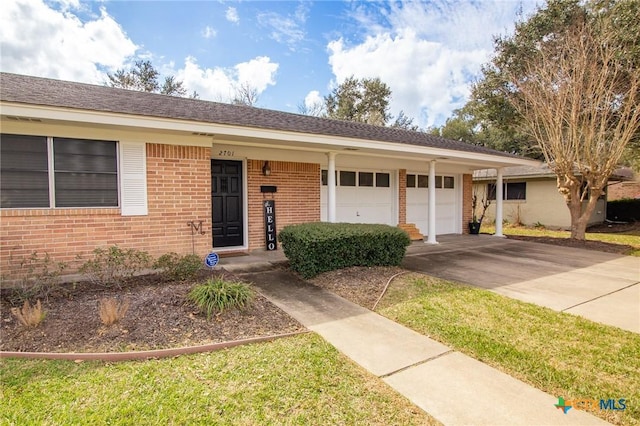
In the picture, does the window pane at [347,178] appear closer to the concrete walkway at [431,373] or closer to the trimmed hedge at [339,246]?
the trimmed hedge at [339,246]

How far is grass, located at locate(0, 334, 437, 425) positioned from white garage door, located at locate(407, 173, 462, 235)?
963 cm

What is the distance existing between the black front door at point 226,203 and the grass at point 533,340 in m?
4.67

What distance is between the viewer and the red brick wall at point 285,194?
8672 mm

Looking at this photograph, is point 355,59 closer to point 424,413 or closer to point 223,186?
point 223,186

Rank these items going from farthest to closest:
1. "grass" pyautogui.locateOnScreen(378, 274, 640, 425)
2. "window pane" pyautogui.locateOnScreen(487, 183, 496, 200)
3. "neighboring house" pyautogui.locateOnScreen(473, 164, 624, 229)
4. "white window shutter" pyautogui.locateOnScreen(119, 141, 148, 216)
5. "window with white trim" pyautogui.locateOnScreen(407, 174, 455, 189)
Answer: "window pane" pyautogui.locateOnScreen(487, 183, 496, 200) → "neighboring house" pyautogui.locateOnScreen(473, 164, 624, 229) → "window with white trim" pyautogui.locateOnScreen(407, 174, 455, 189) → "white window shutter" pyautogui.locateOnScreen(119, 141, 148, 216) → "grass" pyautogui.locateOnScreen(378, 274, 640, 425)

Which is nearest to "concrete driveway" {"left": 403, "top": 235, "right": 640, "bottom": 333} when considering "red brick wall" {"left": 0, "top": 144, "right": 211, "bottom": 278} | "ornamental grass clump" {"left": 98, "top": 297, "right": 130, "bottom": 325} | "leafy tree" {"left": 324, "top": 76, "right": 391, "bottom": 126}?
"red brick wall" {"left": 0, "top": 144, "right": 211, "bottom": 278}

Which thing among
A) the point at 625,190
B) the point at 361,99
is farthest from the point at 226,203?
the point at 625,190

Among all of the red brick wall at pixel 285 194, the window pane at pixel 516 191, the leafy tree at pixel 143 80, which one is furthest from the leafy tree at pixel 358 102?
the red brick wall at pixel 285 194

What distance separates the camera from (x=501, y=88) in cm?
1491

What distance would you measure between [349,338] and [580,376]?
2197 millimetres

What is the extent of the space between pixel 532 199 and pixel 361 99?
1955cm

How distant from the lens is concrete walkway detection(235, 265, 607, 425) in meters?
2.49

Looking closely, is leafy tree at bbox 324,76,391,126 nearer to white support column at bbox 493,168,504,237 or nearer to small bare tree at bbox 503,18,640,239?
white support column at bbox 493,168,504,237

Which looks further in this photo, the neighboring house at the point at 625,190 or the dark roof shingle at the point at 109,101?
the neighboring house at the point at 625,190
